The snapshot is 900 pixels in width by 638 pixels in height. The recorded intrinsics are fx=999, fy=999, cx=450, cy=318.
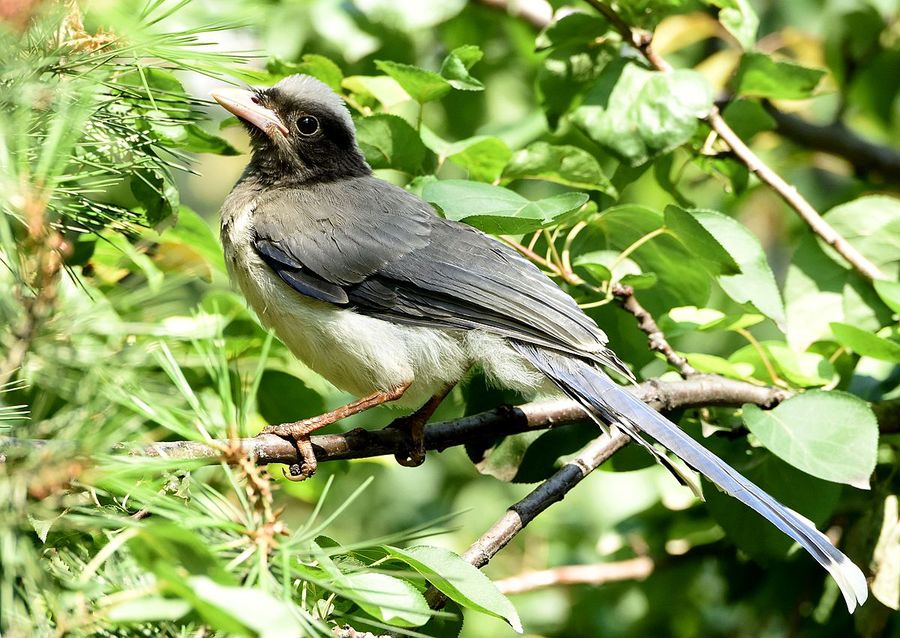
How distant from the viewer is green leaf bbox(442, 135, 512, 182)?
3307 mm

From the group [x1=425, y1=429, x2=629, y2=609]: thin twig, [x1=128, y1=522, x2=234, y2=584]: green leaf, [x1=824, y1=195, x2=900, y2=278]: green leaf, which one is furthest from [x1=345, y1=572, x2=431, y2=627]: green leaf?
[x1=824, y1=195, x2=900, y2=278]: green leaf

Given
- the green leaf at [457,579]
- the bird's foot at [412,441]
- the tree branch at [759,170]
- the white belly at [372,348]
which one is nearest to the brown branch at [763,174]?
the tree branch at [759,170]

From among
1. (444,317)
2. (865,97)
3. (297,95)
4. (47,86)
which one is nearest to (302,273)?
(444,317)

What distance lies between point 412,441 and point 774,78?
5.90 ft

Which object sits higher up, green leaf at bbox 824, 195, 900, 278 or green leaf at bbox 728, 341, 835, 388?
green leaf at bbox 824, 195, 900, 278

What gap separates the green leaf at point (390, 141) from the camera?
3.29 m

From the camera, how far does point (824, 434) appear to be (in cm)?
279

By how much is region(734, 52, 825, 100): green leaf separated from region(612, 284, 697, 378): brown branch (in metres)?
0.94

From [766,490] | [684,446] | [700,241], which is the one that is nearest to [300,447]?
[684,446]

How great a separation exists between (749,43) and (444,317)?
1423mm

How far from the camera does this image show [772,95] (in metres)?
3.59

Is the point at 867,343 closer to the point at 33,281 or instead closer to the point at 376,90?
the point at 376,90

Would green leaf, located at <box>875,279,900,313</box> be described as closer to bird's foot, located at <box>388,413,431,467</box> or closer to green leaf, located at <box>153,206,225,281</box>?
bird's foot, located at <box>388,413,431,467</box>

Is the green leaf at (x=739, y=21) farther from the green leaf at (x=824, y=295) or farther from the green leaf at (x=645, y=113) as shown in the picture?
the green leaf at (x=824, y=295)
